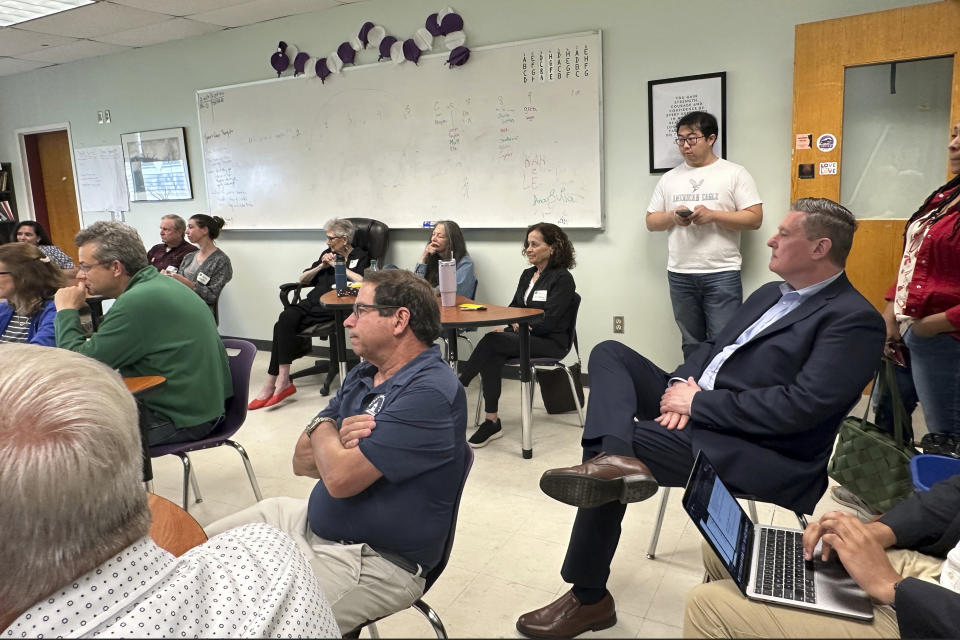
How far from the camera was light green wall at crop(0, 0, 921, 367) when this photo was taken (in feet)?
12.0

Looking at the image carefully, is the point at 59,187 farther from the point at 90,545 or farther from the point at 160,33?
the point at 90,545

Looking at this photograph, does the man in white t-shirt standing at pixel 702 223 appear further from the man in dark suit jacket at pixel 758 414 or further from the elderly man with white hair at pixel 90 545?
the elderly man with white hair at pixel 90 545

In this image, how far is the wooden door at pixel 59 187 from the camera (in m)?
6.85

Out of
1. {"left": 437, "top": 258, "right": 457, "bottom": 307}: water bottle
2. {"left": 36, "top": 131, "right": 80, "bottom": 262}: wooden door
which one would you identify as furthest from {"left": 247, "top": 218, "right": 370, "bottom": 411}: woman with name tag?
{"left": 36, "top": 131, "right": 80, "bottom": 262}: wooden door

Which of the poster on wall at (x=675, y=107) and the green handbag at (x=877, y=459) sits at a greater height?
the poster on wall at (x=675, y=107)

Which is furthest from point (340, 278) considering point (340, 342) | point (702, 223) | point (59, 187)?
point (59, 187)

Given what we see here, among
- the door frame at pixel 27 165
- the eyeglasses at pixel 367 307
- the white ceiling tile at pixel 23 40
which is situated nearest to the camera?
the eyeglasses at pixel 367 307

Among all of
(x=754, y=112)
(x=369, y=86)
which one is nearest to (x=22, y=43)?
(x=369, y=86)

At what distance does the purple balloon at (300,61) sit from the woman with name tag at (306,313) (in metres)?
1.25

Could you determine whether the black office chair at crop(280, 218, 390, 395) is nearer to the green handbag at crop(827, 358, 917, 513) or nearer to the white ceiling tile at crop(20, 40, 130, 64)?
the white ceiling tile at crop(20, 40, 130, 64)

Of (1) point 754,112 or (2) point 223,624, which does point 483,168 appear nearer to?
(1) point 754,112

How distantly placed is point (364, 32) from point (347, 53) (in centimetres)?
22

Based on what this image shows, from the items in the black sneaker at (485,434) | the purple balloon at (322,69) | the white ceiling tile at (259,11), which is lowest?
the black sneaker at (485,434)

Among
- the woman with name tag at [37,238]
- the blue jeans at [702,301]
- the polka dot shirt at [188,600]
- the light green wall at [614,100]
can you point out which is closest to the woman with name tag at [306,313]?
the light green wall at [614,100]
